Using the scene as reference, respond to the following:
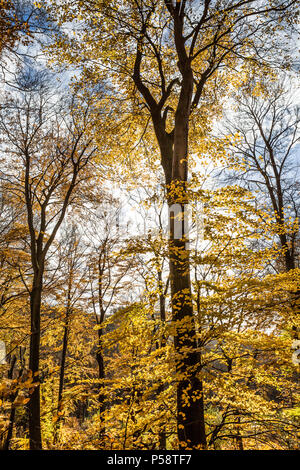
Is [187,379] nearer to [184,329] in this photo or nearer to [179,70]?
[184,329]

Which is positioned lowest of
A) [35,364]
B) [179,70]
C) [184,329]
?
[35,364]

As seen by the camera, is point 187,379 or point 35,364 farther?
point 35,364

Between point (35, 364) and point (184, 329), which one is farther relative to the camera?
point (35, 364)

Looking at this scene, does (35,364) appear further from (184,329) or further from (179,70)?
(179,70)

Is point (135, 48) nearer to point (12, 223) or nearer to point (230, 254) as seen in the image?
point (230, 254)

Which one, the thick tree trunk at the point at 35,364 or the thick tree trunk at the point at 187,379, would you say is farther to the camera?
the thick tree trunk at the point at 35,364

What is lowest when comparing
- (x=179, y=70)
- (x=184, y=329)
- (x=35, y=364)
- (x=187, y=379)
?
(x=35, y=364)

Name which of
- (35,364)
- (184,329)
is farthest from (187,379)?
(35,364)

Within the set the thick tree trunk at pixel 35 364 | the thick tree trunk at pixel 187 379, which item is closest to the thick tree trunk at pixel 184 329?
the thick tree trunk at pixel 187 379

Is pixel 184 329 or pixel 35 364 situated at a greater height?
pixel 184 329

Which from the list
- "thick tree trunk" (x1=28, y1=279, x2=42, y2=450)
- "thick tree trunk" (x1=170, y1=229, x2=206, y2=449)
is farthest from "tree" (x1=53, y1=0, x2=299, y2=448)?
"thick tree trunk" (x1=28, y1=279, x2=42, y2=450)

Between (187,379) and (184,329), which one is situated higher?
(184,329)

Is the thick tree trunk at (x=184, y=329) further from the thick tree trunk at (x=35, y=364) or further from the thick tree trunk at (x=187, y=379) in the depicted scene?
the thick tree trunk at (x=35, y=364)
